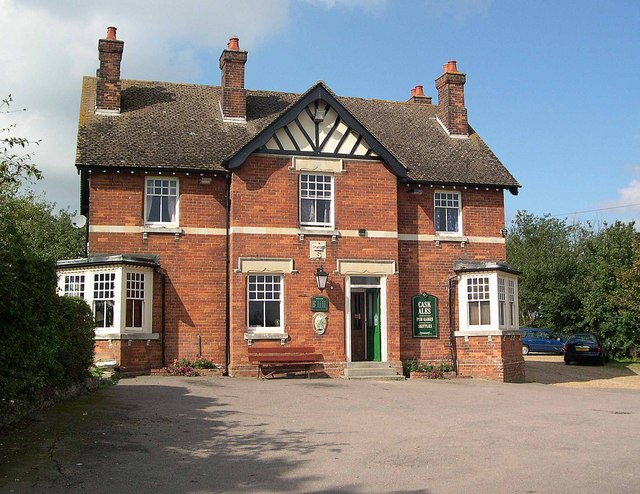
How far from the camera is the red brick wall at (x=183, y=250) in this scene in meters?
21.1

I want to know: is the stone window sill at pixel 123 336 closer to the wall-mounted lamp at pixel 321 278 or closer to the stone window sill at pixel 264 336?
the stone window sill at pixel 264 336

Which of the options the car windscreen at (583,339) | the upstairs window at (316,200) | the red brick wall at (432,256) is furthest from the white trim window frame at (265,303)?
the car windscreen at (583,339)

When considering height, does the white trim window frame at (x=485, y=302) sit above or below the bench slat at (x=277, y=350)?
above

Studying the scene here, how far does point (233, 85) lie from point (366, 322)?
9119 mm

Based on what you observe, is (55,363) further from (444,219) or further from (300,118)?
(444,219)

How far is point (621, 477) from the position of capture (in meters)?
8.98

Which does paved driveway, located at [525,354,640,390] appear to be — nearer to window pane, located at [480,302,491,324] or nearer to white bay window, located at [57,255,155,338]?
window pane, located at [480,302,491,324]

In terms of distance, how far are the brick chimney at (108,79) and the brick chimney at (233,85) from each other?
3455 mm

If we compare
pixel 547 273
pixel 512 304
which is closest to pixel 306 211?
pixel 512 304

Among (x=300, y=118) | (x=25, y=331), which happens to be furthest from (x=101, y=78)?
(x=25, y=331)

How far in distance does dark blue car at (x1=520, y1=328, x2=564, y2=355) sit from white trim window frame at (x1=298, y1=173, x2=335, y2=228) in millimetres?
23971

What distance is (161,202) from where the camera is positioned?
2175 centimetres

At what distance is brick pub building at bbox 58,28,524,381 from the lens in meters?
21.1

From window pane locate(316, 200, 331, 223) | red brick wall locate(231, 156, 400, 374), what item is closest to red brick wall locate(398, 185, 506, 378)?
red brick wall locate(231, 156, 400, 374)
